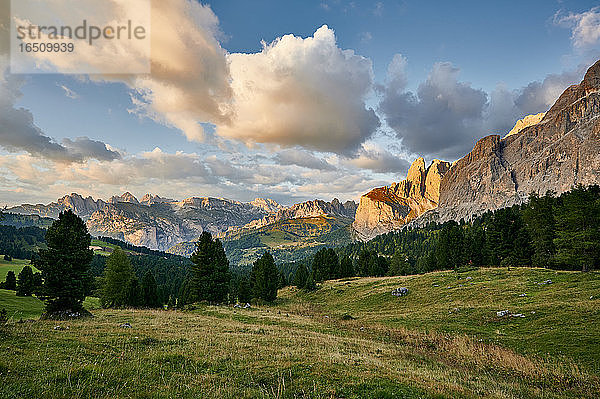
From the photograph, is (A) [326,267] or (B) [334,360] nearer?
(B) [334,360]

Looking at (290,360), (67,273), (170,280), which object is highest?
(67,273)

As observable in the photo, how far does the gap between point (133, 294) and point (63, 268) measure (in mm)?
30084

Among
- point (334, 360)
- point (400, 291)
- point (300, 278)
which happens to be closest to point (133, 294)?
point (300, 278)

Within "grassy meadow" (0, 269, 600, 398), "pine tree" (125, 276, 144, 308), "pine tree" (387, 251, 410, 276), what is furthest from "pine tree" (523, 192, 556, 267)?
"pine tree" (125, 276, 144, 308)

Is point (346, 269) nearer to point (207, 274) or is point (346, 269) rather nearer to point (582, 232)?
point (207, 274)

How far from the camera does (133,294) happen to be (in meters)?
58.4

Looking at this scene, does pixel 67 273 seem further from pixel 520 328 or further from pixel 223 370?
pixel 520 328

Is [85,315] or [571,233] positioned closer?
[85,315]

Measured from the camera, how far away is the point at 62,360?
12961mm

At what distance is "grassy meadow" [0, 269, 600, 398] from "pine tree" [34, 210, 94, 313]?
36.8ft

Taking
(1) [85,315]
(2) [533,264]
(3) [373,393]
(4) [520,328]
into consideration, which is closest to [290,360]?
(3) [373,393]

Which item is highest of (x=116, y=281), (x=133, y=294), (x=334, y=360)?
(x=334, y=360)

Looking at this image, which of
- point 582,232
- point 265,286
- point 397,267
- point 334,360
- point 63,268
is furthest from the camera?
point 397,267

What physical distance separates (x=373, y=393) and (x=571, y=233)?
2173 inches
